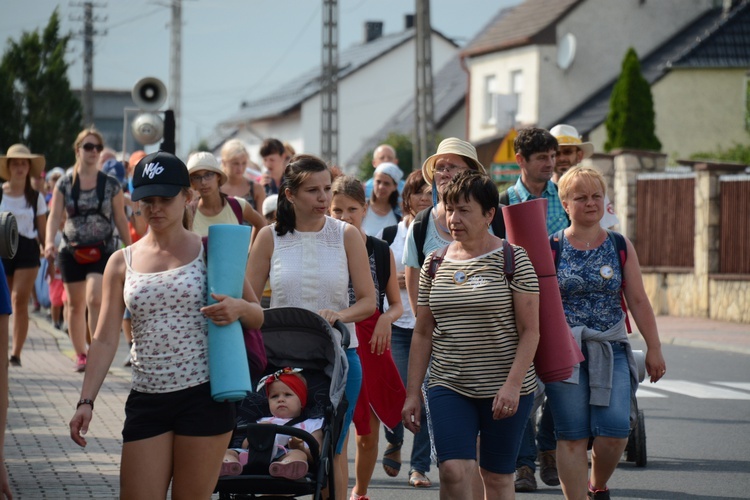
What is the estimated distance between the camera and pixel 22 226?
1323 centimetres

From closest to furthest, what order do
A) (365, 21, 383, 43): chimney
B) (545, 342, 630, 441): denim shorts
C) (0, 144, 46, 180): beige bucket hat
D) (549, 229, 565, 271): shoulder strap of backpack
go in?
1. (545, 342, 630, 441): denim shorts
2. (549, 229, 565, 271): shoulder strap of backpack
3. (0, 144, 46, 180): beige bucket hat
4. (365, 21, 383, 43): chimney

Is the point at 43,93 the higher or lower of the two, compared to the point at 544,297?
higher

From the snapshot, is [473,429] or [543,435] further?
[543,435]

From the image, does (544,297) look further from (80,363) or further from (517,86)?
(517,86)

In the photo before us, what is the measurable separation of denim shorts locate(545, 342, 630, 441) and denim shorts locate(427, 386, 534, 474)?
0.93 meters

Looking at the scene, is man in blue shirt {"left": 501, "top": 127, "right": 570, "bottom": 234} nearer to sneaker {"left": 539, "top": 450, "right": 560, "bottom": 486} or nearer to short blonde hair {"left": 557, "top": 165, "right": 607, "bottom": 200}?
short blonde hair {"left": 557, "top": 165, "right": 607, "bottom": 200}

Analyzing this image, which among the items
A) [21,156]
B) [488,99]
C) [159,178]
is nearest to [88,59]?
[488,99]

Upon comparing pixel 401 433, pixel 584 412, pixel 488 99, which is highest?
pixel 488 99

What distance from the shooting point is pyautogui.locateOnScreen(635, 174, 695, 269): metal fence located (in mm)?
24453

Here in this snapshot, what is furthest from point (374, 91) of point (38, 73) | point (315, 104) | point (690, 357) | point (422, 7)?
point (690, 357)

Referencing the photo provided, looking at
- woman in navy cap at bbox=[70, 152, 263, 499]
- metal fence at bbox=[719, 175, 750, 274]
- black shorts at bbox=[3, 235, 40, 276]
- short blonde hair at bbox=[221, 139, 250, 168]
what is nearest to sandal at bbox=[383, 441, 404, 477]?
woman in navy cap at bbox=[70, 152, 263, 499]

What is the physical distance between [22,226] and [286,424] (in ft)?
25.9

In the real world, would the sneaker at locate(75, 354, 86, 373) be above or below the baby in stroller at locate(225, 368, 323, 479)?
below

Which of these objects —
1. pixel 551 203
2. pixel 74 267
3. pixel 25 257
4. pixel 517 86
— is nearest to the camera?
pixel 551 203
